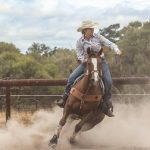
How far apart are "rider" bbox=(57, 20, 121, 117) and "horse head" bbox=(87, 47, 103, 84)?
19 cm

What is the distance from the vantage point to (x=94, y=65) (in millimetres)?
10727

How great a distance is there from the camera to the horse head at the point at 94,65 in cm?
1060

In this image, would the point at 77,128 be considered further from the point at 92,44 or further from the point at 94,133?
the point at 92,44

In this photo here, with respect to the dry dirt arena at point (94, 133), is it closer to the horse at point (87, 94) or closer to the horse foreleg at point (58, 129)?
the horse foreleg at point (58, 129)

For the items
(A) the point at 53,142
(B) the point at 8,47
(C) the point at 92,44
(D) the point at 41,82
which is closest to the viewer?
(A) the point at 53,142

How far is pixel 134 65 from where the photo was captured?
35.9 metres

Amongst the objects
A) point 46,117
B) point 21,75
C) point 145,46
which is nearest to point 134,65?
point 145,46

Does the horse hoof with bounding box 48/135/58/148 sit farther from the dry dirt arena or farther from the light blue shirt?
the light blue shirt

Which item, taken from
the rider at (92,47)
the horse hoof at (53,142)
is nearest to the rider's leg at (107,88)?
the rider at (92,47)

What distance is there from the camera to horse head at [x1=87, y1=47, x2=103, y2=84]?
1060 centimetres

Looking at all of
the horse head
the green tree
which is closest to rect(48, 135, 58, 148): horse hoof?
the horse head

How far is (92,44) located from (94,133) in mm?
Answer: 2055

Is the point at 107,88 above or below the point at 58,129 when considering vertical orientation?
above

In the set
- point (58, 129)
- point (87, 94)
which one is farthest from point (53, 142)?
point (87, 94)
